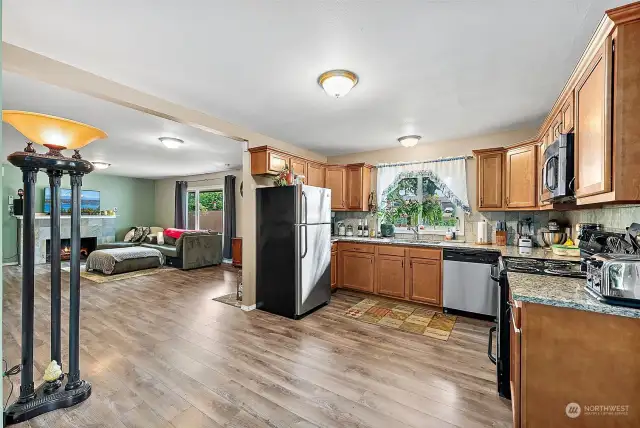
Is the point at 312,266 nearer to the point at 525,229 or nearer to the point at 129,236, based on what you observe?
the point at 525,229

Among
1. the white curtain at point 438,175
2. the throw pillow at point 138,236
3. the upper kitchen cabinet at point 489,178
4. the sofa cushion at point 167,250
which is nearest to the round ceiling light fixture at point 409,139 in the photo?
the white curtain at point 438,175

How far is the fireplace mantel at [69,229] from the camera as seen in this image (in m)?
7.00

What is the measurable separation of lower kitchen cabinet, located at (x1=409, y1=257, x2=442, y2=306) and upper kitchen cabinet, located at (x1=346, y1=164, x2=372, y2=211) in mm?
1319

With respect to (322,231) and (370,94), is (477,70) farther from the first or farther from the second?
(322,231)

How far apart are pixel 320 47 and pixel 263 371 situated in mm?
2486

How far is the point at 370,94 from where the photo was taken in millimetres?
2861

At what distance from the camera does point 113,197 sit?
8555 mm

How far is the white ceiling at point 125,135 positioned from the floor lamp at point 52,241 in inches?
49.4

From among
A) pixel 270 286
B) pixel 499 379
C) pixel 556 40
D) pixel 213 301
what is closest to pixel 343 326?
pixel 270 286

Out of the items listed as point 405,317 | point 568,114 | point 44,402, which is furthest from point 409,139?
point 44,402

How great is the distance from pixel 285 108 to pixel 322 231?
160cm

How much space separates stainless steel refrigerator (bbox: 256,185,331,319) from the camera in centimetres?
358

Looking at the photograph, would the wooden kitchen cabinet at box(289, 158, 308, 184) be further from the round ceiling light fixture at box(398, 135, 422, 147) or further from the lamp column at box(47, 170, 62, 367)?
the lamp column at box(47, 170, 62, 367)

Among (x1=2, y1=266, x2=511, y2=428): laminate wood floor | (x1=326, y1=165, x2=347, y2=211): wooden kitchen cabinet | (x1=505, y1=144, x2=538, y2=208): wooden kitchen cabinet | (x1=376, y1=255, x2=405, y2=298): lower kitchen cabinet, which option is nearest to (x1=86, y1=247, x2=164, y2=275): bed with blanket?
(x1=2, y1=266, x2=511, y2=428): laminate wood floor
